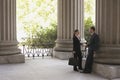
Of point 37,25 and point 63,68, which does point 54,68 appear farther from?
point 37,25

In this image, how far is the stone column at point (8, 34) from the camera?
17.1 m

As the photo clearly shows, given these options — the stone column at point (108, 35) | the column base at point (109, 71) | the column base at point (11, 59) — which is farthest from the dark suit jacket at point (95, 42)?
the column base at point (11, 59)

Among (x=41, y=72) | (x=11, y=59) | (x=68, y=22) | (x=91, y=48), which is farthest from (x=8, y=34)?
(x=91, y=48)

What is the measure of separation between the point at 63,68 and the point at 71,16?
16.4ft

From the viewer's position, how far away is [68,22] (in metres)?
19.5

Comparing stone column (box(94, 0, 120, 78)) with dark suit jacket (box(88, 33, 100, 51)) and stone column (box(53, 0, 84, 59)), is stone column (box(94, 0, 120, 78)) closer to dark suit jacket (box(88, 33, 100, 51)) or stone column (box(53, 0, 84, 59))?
dark suit jacket (box(88, 33, 100, 51))

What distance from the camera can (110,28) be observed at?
42.4 ft

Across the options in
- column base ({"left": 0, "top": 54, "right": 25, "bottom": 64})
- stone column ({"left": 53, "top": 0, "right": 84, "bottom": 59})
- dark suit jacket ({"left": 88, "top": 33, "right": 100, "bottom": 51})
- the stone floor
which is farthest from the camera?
stone column ({"left": 53, "top": 0, "right": 84, "bottom": 59})

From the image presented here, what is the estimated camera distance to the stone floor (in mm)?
12614

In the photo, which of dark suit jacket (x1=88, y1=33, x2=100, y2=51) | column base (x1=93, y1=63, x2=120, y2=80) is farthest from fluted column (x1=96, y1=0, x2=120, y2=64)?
column base (x1=93, y1=63, x2=120, y2=80)

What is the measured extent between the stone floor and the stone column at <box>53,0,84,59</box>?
105 inches

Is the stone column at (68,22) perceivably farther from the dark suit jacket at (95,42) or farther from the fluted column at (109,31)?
→ the fluted column at (109,31)

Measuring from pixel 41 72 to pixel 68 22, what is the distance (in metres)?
6.20

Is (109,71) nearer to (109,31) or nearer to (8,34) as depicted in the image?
(109,31)
